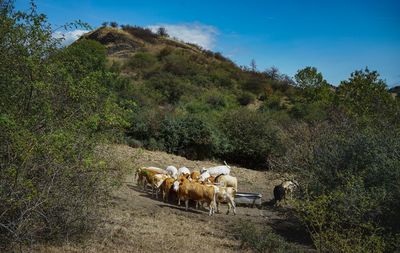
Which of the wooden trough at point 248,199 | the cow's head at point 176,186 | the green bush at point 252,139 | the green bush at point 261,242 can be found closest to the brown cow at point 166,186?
the cow's head at point 176,186

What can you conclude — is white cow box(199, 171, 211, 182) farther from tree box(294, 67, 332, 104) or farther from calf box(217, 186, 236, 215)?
tree box(294, 67, 332, 104)

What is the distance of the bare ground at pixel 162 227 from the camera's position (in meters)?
8.84

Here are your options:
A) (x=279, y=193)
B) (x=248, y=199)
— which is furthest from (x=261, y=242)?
(x=279, y=193)

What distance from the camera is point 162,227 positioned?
10.8 meters

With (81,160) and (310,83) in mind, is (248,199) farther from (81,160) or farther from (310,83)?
(310,83)

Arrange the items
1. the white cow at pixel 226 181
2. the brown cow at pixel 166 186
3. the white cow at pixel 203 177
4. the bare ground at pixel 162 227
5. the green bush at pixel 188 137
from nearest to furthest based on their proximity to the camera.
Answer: the bare ground at pixel 162 227 < the brown cow at pixel 166 186 < the white cow at pixel 203 177 < the white cow at pixel 226 181 < the green bush at pixel 188 137

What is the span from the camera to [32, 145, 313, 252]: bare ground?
8.84 metres

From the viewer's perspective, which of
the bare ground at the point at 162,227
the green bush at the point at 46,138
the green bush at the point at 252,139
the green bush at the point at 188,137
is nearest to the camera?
the green bush at the point at 46,138

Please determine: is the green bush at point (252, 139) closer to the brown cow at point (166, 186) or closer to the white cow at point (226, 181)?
the white cow at point (226, 181)

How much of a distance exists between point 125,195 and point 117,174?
17.5 feet

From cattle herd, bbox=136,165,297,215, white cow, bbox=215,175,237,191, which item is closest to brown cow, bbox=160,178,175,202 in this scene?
cattle herd, bbox=136,165,297,215

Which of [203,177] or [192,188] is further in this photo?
[203,177]

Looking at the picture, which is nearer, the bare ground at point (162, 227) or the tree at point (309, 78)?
the bare ground at point (162, 227)

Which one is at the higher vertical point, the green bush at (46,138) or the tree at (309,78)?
the tree at (309,78)
